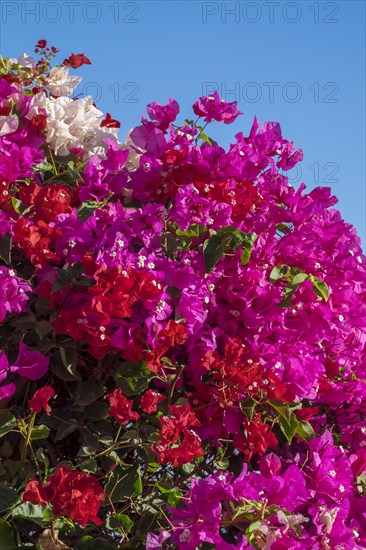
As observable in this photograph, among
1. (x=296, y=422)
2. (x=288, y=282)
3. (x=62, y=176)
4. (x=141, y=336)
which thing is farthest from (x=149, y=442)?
(x=62, y=176)

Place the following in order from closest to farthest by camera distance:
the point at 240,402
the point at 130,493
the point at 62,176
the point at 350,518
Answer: the point at 130,493 < the point at 240,402 < the point at 350,518 < the point at 62,176

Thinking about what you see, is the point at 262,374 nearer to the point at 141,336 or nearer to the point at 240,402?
the point at 240,402

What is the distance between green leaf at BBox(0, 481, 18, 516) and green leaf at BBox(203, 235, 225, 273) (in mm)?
760

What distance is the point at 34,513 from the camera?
6.53ft

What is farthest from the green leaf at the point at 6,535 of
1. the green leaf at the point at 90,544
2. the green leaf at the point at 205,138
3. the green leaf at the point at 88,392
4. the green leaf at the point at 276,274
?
the green leaf at the point at 205,138

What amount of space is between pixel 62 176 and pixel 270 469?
3.93 feet

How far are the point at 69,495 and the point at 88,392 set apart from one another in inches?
14.2

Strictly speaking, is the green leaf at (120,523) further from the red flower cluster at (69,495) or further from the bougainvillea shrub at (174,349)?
the red flower cluster at (69,495)

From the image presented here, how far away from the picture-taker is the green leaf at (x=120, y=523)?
205cm

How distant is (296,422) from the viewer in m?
2.30

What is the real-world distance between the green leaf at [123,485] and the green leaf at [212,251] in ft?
1.87

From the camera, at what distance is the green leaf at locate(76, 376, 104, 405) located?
2.20 metres

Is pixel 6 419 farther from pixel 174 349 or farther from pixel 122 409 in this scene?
pixel 174 349

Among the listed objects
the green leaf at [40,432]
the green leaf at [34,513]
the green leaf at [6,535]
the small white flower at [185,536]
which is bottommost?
the green leaf at [6,535]
